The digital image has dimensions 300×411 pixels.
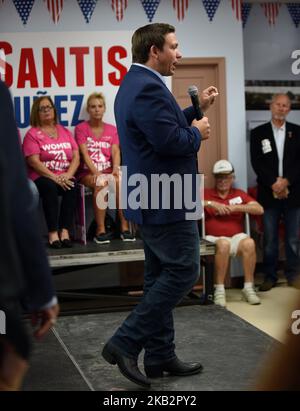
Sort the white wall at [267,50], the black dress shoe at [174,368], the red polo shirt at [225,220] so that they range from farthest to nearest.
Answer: the white wall at [267,50] → the red polo shirt at [225,220] → the black dress shoe at [174,368]

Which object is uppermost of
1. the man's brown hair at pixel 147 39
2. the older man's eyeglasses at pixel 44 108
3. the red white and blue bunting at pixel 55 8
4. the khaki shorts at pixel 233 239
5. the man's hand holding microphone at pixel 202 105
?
the red white and blue bunting at pixel 55 8

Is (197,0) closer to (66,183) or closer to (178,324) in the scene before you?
(66,183)

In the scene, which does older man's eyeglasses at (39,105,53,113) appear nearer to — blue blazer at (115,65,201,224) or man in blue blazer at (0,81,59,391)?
blue blazer at (115,65,201,224)

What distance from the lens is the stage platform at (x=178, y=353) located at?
311 centimetres

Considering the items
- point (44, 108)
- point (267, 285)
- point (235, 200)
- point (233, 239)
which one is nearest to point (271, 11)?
point (235, 200)

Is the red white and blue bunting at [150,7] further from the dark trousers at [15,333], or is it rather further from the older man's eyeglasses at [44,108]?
the dark trousers at [15,333]

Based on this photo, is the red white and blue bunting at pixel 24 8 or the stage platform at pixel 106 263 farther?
the red white and blue bunting at pixel 24 8

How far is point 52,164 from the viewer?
17.4ft

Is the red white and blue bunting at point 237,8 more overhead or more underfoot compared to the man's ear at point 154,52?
more overhead

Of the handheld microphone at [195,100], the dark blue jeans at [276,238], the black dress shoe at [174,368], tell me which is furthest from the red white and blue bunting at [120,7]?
the black dress shoe at [174,368]

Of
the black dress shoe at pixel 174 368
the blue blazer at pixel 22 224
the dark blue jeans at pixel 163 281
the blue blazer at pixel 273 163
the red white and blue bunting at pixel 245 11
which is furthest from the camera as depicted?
the red white and blue bunting at pixel 245 11

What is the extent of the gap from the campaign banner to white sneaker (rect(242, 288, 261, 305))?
196cm

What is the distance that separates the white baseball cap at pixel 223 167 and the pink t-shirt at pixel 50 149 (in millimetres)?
1197

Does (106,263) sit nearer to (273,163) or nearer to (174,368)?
(273,163)
